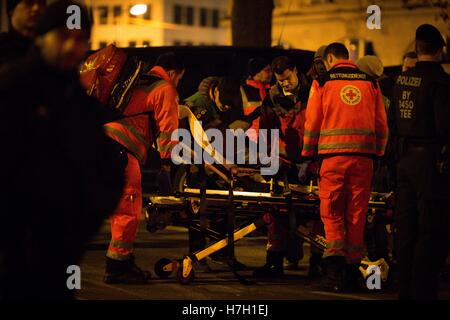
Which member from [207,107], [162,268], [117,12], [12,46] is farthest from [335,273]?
[117,12]

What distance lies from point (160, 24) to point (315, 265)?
291ft

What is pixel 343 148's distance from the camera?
902 centimetres

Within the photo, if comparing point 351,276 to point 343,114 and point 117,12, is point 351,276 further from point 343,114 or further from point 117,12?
point 117,12

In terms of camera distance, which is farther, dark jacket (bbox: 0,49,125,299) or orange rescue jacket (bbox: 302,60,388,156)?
orange rescue jacket (bbox: 302,60,388,156)

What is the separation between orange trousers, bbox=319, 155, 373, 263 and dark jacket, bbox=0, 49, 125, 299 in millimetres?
4524

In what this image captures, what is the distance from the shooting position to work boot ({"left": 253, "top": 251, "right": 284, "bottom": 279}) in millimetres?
10086

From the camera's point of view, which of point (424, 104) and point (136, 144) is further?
point (136, 144)

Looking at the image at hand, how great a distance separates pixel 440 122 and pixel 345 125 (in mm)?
1606

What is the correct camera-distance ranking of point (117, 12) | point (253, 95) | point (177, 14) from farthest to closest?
1. point (177, 14)
2. point (117, 12)
3. point (253, 95)

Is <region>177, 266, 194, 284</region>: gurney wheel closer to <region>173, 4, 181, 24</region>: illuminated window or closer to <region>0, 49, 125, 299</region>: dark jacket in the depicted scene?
<region>0, 49, 125, 299</region>: dark jacket

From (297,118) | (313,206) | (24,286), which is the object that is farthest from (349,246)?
(24,286)

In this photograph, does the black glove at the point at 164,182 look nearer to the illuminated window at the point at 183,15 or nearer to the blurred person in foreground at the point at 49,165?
the blurred person in foreground at the point at 49,165

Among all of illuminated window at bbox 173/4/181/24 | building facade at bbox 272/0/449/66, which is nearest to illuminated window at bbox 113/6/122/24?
A: illuminated window at bbox 173/4/181/24

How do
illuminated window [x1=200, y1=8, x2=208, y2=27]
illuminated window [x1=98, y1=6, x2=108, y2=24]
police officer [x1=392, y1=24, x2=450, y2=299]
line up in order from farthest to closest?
1. illuminated window [x1=200, y1=8, x2=208, y2=27]
2. illuminated window [x1=98, y1=6, x2=108, y2=24]
3. police officer [x1=392, y1=24, x2=450, y2=299]
